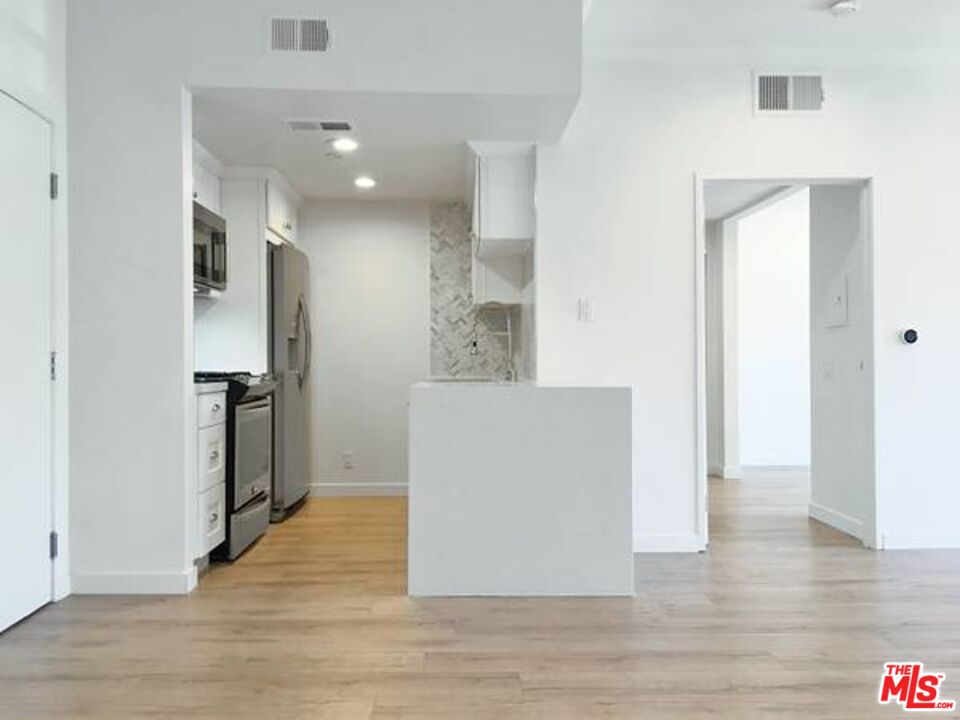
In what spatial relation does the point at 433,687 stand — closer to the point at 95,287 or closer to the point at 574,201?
the point at 95,287

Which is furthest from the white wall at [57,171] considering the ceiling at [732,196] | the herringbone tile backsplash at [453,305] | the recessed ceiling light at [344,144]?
the ceiling at [732,196]

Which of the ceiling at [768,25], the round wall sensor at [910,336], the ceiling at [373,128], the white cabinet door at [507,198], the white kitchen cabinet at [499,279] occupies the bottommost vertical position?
the round wall sensor at [910,336]

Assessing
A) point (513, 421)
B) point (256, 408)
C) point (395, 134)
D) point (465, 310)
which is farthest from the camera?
point (465, 310)

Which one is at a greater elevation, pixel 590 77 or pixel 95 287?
pixel 590 77

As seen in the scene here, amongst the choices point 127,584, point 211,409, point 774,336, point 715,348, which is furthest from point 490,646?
point 774,336

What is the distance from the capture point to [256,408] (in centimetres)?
427

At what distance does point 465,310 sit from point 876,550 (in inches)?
128

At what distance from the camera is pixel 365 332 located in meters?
5.95

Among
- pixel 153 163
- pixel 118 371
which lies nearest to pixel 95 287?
pixel 118 371

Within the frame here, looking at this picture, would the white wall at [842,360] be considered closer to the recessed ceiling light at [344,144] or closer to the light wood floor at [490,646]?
the light wood floor at [490,646]

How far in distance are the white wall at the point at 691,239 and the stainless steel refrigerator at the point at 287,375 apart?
187cm

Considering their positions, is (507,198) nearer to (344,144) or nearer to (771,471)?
(344,144)

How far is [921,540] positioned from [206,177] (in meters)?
4.62

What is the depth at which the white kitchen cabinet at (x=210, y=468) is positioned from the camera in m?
3.49
